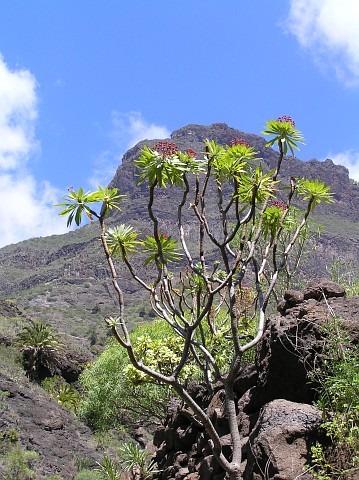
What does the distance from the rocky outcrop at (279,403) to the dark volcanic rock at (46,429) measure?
1782cm

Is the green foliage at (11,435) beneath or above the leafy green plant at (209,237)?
beneath

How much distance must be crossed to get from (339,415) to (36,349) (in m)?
33.8

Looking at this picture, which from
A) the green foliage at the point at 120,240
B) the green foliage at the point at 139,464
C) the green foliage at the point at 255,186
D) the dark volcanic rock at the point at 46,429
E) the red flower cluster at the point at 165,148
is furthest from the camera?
the dark volcanic rock at the point at 46,429

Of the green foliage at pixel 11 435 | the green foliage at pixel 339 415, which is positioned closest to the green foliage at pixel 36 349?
the green foliage at pixel 11 435

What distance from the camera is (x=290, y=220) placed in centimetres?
988

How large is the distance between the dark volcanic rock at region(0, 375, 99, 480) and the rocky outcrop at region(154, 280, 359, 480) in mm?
17824

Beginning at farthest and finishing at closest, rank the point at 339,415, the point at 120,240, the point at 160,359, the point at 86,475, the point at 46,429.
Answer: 1. the point at 46,429
2. the point at 86,475
3. the point at 160,359
4. the point at 120,240
5. the point at 339,415

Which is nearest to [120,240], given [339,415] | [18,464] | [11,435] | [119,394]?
[339,415]

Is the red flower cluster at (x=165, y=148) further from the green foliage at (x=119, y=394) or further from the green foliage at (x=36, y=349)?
the green foliage at (x=36, y=349)

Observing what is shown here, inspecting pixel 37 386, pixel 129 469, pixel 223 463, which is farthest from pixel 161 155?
pixel 37 386

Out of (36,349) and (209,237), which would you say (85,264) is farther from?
(209,237)

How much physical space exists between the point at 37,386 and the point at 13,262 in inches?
4653

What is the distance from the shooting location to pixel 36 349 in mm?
37094

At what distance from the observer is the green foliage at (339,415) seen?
539 cm
